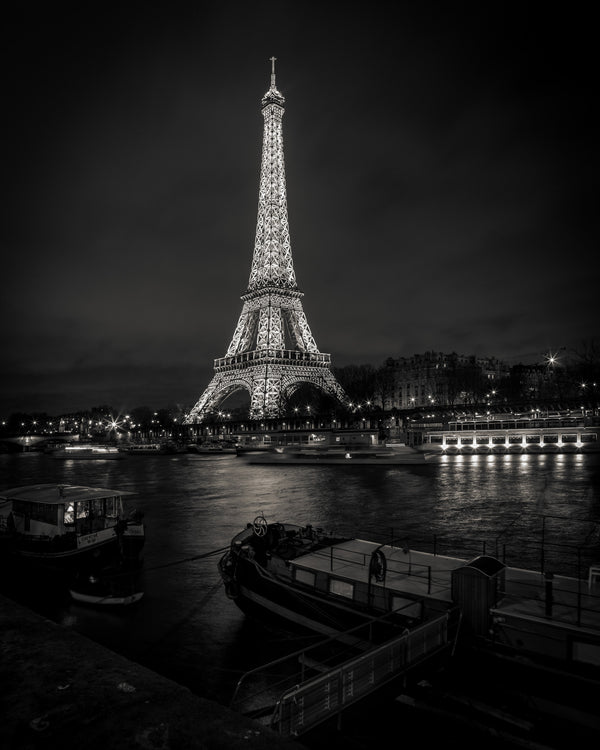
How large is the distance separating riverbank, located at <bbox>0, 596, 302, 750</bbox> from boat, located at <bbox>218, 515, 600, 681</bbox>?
4.94 m

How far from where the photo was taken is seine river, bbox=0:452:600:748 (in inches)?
515

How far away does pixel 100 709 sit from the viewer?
4.76 meters

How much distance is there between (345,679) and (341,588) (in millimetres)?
4488

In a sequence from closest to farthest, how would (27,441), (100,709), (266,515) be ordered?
(100,709)
(266,515)
(27,441)

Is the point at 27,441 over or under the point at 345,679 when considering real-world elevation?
under

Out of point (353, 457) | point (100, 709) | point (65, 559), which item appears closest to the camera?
point (100, 709)

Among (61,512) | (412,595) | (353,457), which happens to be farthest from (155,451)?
(412,595)

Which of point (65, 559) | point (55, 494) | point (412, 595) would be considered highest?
point (55, 494)

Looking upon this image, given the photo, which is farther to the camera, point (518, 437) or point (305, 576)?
point (518, 437)

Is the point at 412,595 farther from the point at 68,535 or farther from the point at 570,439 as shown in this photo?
the point at 570,439

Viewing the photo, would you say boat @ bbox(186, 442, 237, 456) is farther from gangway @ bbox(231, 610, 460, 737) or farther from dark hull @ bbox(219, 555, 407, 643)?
gangway @ bbox(231, 610, 460, 737)

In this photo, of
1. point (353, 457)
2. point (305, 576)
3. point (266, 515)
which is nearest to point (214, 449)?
point (353, 457)

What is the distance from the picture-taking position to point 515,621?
9.55 metres

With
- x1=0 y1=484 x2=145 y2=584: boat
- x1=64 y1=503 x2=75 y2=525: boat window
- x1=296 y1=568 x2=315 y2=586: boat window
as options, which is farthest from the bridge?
x1=296 y1=568 x2=315 y2=586: boat window
